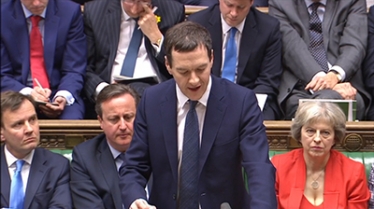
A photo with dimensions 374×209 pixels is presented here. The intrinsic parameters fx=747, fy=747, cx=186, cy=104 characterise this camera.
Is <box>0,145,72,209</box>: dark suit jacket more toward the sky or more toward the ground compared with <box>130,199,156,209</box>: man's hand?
more toward the ground

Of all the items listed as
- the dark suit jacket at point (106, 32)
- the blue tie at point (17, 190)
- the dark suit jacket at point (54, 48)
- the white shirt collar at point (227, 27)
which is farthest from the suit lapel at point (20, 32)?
the blue tie at point (17, 190)

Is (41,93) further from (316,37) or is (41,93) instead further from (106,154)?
(316,37)

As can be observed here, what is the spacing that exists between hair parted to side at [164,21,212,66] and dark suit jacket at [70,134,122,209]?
0.72m

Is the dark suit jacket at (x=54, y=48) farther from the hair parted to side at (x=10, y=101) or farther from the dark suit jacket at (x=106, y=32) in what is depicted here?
the hair parted to side at (x=10, y=101)

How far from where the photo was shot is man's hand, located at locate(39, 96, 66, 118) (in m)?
3.01

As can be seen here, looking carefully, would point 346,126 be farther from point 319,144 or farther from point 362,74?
point 362,74

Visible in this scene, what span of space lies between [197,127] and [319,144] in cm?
68

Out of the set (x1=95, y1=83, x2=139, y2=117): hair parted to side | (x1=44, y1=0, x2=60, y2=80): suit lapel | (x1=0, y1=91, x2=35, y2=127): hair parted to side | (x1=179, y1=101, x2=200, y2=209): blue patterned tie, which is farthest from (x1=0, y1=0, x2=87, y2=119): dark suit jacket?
(x1=0, y1=91, x2=35, y2=127): hair parted to side

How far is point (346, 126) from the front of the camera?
2797mm

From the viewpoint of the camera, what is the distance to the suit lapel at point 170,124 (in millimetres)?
2039

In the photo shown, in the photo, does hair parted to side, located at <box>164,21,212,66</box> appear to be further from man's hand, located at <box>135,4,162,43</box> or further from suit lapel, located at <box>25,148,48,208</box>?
man's hand, located at <box>135,4,162,43</box>

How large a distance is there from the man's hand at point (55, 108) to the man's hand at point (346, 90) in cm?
111

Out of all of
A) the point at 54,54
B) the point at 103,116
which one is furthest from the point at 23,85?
the point at 103,116

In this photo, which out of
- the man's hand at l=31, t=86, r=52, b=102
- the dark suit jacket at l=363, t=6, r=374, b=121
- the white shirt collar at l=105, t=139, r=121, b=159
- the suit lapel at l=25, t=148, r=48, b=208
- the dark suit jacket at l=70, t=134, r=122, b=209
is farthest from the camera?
the dark suit jacket at l=363, t=6, r=374, b=121
